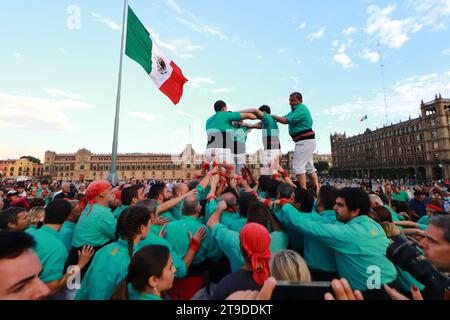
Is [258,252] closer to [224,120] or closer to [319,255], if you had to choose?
[319,255]

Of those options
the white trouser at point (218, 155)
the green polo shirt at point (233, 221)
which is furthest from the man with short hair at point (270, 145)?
the green polo shirt at point (233, 221)

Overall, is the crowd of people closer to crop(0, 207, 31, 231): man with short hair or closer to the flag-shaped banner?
crop(0, 207, 31, 231): man with short hair

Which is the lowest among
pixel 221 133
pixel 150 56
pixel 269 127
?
pixel 221 133

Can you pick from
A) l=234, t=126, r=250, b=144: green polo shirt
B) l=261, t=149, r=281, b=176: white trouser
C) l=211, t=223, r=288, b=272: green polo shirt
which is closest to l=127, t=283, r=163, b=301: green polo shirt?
l=211, t=223, r=288, b=272: green polo shirt

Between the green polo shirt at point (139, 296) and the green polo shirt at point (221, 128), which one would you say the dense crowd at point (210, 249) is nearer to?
the green polo shirt at point (139, 296)

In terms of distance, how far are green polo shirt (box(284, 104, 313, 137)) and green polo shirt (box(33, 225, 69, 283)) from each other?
5.44 m

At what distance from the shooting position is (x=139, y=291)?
188 centimetres

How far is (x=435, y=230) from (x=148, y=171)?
5027 inches

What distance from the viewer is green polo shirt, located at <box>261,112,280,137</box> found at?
6305mm

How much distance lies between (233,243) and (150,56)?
10.9 metres

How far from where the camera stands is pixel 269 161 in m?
6.60

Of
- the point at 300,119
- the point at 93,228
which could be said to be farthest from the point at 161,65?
the point at 93,228
